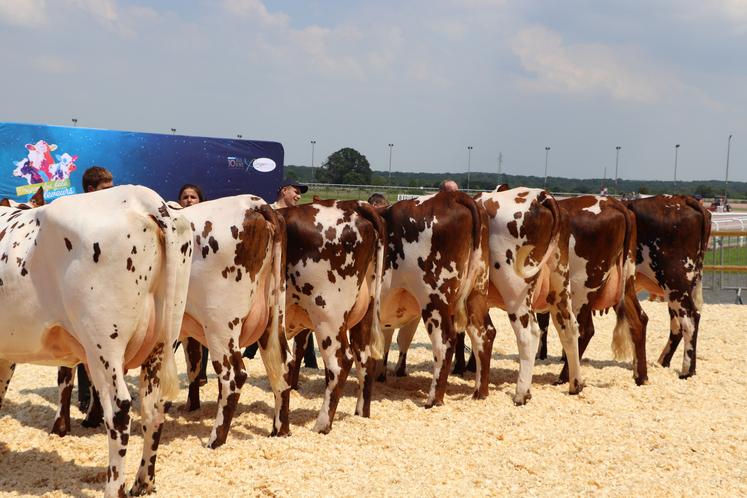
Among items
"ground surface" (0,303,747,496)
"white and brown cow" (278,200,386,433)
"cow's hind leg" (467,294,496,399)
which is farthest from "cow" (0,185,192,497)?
"cow's hind leg" (467,294,496,399)

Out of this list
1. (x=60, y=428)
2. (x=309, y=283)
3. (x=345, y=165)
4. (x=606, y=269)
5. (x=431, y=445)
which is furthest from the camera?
(x=345, y=165)

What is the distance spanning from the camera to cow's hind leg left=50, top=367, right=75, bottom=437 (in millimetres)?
6527

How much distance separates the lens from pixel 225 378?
250 inches

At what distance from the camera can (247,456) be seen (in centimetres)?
584

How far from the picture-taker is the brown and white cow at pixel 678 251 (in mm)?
9422

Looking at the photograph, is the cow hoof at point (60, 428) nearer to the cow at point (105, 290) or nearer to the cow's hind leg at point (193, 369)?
the cow's hind leg at point (193, 369)

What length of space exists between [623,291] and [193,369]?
511 cm

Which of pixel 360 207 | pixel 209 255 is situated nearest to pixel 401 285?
pixel 360 207

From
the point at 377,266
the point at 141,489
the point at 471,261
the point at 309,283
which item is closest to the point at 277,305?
the point at 309,283

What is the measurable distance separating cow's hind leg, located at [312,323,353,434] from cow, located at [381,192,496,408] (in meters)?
1.07

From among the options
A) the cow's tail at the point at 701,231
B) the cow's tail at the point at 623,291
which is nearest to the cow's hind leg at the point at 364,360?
the cow's tail at the point at 623,291

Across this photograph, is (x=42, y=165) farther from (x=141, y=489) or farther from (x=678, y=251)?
(x=678, y=251)

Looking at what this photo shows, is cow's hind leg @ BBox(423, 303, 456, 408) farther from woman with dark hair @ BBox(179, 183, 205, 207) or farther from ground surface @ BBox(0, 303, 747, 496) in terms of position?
woman with dark hair @ BBox(179, 183, 205, 207)

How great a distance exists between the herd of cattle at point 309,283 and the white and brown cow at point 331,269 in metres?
0.01
